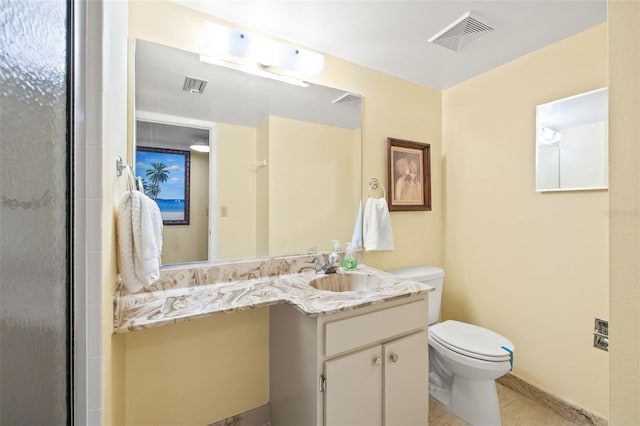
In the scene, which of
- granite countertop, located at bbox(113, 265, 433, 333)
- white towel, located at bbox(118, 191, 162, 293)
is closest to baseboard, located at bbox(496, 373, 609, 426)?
granite countertop, located at bbox(113, 265, 433, 333)

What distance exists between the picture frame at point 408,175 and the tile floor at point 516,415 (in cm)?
125

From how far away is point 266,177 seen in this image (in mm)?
1539

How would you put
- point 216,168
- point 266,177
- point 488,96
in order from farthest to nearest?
point 488,96 → point 266,177 → point 216,168

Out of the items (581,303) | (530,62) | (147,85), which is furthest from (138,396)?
(530,62)

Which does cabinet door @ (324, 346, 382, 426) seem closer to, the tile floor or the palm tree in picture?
the tile floor

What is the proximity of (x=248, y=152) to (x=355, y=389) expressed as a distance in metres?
1.23

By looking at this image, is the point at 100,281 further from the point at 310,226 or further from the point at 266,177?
the point at 310,226

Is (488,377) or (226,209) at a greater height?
(226,209)

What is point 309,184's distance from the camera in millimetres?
1710

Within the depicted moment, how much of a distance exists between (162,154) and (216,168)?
0.25 meters

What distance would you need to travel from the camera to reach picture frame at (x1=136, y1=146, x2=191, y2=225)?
1260 mm

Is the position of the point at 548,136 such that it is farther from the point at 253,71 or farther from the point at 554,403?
the point at 253,71

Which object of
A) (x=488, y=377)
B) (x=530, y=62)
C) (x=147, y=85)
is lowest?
(x=488, y=377)

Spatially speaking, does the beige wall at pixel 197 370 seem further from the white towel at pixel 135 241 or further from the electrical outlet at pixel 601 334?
the electrical outlet at pixel 601 334
